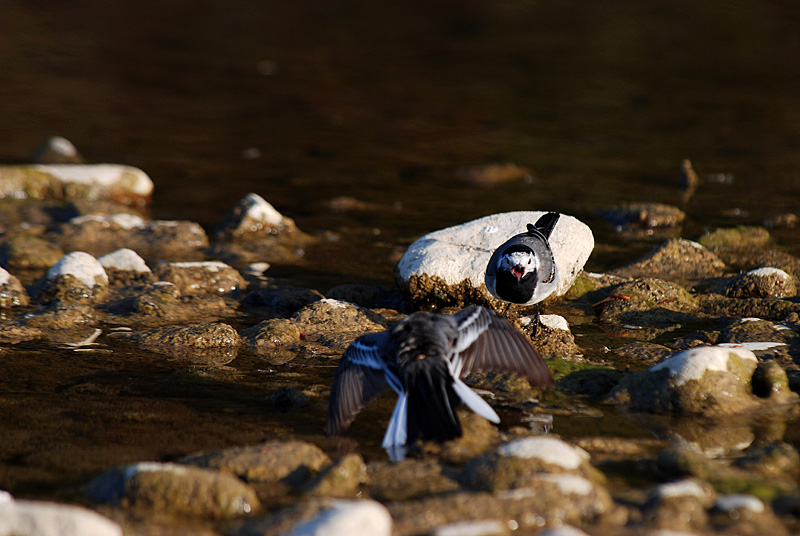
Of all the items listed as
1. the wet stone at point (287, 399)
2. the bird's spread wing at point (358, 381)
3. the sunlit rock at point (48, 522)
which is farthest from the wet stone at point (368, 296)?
the sunlit rock at point (48, 522)

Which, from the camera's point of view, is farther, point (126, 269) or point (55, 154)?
point (55, 154)

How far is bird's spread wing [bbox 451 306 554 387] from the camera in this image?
16.2 feet

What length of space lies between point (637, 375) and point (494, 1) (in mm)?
22741

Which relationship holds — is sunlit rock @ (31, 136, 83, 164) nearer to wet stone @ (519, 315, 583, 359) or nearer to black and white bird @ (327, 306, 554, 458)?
wet stone @ (519, 315, 583, 359)

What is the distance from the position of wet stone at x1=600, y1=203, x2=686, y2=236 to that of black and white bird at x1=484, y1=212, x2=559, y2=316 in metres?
3.43

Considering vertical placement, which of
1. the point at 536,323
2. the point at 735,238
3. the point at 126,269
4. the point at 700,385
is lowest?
the point at 700,385

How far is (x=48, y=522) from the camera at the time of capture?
318cm

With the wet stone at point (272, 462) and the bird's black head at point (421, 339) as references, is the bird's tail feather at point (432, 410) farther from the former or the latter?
the wet stone at point (272, 462)

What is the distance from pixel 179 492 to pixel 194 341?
101 inches

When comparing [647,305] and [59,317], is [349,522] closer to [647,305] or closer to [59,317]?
[59,317]

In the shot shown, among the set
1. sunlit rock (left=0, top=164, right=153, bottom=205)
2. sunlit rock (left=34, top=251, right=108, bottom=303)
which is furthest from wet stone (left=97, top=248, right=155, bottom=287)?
sunlit rock (left=0, top=164, right=153, bottom=205)

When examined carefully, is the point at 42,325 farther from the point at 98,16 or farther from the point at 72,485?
the point at 98,16

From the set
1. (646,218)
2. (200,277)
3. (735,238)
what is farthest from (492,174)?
(200,277)

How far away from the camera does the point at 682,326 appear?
664 centimetres
